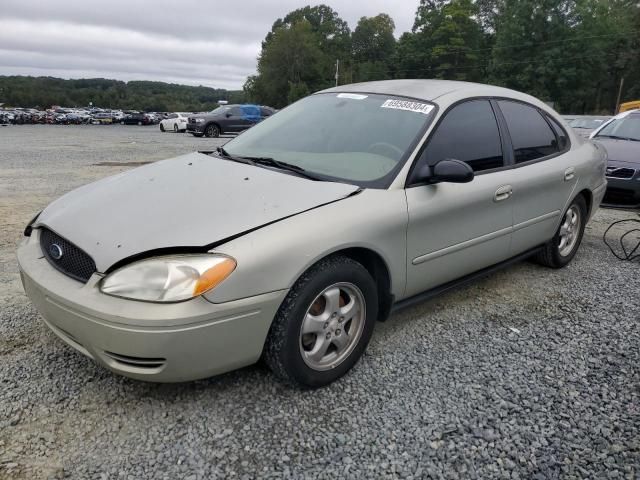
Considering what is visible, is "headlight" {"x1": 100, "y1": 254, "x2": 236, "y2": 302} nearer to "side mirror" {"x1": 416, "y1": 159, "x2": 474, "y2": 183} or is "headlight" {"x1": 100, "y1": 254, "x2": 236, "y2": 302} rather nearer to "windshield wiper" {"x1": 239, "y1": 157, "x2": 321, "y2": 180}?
"windshield wiper" {"x1": 239, "y1": 157, "x2": 321, "y2": 180}

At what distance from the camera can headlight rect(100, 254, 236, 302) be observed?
6.64 ft

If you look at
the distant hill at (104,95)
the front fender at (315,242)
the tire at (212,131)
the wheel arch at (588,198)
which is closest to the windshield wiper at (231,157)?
the front fender at (315,242)

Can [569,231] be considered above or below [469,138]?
below

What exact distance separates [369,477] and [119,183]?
2043 mm

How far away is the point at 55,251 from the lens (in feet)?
7.79

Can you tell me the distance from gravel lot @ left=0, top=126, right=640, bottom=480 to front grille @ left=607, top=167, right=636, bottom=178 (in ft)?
12.9

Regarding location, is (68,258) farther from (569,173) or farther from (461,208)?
(569,173)

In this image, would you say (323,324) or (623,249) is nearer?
(323,324)

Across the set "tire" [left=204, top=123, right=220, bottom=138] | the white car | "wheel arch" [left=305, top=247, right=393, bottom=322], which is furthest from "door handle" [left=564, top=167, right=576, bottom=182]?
the white car

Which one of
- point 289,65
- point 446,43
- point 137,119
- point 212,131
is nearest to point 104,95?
point 289,65

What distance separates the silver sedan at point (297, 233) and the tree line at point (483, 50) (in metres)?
55.9

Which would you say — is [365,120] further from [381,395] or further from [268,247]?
[381,395]

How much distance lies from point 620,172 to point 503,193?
434 cm

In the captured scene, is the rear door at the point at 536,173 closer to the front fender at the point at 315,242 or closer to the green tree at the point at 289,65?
the front fender at the point at 315,242
